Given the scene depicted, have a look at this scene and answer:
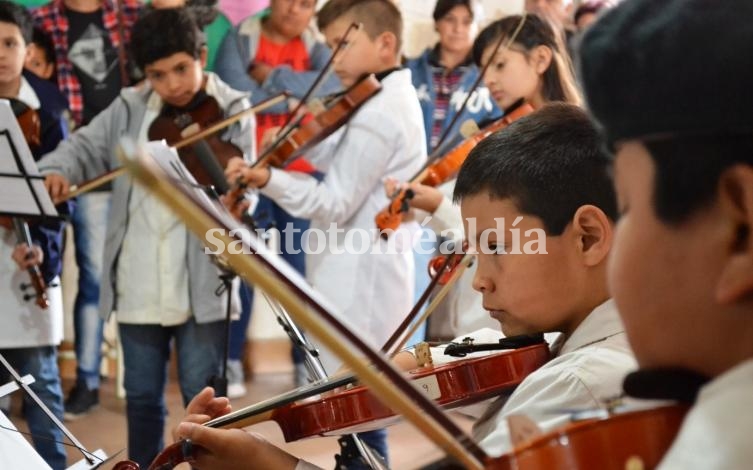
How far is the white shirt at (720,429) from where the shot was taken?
1.75 ft

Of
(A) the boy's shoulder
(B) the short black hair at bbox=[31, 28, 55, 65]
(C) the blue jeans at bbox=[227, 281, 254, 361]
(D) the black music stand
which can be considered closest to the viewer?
(D) the black music stand

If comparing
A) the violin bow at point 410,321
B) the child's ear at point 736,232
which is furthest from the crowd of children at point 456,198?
the violin bow at point 410,321

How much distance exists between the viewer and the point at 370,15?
8.93 feet

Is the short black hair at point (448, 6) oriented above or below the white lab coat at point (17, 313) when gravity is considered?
above

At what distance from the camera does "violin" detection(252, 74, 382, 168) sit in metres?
2.64

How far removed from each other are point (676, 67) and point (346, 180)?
6.65ft

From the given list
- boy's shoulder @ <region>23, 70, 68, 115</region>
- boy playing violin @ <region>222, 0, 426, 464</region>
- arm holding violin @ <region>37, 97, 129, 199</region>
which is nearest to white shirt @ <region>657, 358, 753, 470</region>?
boy playing violin @ <region>222, 0, 426, 464</region>

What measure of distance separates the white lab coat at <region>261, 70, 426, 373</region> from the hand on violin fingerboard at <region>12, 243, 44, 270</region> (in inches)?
21.2

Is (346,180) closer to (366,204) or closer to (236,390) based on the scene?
(366,204)

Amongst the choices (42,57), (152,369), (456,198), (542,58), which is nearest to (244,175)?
(152,369)

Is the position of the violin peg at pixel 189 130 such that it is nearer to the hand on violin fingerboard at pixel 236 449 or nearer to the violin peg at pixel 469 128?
the violin peg at pixel 469 128

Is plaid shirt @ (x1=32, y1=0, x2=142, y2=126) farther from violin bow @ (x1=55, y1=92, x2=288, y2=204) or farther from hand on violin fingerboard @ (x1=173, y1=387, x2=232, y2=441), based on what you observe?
hand on violin fingerboard @ (x1=173, y1=387, x2=232, y2=441)

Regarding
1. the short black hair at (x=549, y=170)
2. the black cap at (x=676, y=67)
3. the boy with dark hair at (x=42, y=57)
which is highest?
the boy with dark hair at (x=42, y=57)

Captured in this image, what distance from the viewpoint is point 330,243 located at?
261 cm
